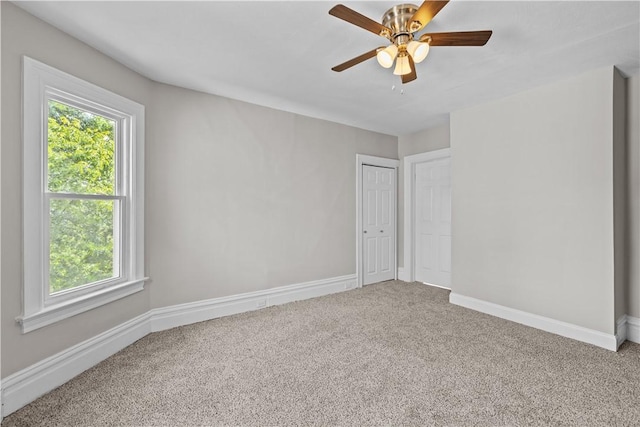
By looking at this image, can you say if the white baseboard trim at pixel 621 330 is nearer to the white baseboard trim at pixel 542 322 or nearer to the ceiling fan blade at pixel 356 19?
the white baseboard trim at pixel 542 322

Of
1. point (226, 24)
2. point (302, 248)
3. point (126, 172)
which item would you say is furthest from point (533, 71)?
point (126, 172)

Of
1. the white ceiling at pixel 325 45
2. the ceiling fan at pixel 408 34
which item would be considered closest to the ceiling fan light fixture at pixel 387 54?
the ceiling fan at pixel 408 34

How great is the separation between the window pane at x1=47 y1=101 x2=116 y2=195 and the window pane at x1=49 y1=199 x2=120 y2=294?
14 cm

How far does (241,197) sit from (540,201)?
10.5 feet

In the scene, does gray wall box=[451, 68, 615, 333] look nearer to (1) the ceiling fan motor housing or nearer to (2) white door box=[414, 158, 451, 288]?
(2) white door box=[414, 158, 451, 288]

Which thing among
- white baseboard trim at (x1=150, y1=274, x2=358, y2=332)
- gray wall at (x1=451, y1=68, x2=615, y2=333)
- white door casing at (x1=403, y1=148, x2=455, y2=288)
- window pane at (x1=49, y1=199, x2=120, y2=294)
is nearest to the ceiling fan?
gray wall at (x1=451, y1=68, x2=615, y2=333)

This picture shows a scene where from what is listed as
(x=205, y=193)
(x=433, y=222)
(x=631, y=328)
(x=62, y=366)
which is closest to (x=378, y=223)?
(x=433, y=222)

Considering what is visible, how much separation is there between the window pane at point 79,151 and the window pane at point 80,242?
0.14 m

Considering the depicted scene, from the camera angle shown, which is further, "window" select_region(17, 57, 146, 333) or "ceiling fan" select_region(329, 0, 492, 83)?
"window" select_region(17, 57, 146, 333)

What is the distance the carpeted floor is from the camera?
1.73 m

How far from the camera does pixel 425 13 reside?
5.24 feet

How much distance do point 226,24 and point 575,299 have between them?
12.4 ft

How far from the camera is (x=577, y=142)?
2.74 m

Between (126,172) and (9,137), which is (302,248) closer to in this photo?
(126,172)
